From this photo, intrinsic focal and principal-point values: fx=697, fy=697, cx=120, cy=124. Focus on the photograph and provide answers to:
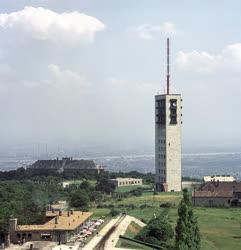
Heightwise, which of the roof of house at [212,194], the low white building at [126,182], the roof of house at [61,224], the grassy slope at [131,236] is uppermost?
the low white building at [126,182]

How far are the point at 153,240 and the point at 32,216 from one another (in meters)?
15.9

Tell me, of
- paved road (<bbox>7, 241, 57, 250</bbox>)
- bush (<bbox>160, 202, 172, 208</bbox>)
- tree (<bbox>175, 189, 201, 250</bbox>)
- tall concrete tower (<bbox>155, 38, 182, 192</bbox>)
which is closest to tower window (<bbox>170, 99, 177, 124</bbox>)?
tall concrete tower (<bbox>155, 38, 182, 192</bbox>)

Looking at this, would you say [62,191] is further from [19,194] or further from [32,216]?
[32,216]

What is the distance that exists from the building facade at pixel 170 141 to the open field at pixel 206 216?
14.4 m

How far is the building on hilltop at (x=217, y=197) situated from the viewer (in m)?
99.7

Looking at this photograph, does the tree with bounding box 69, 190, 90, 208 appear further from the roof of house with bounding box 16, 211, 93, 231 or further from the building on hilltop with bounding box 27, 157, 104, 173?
the building on hilltop with bounding box 27, 157, 104, 173

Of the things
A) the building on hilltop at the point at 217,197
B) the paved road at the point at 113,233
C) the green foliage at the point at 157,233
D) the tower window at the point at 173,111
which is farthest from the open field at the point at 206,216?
the tower window at the point at 173,111

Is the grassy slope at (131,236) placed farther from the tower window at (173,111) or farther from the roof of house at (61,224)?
the tower window at (173,111)

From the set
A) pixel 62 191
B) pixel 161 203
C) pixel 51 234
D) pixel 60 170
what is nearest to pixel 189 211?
pixel 51 234

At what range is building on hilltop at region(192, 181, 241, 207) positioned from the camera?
9969 centimetres

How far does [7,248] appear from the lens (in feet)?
202

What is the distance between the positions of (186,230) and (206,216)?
2850cm

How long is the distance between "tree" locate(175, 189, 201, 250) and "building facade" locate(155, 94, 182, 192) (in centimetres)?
6978

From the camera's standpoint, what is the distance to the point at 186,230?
54.9 metres
